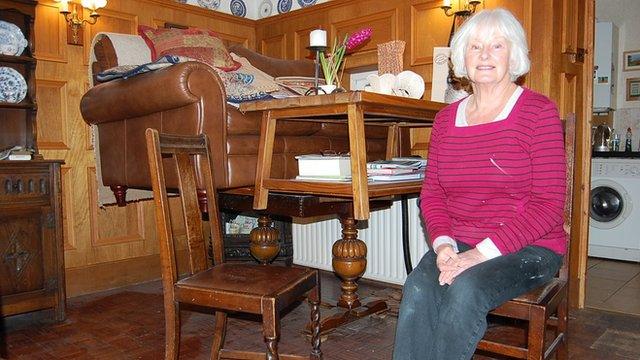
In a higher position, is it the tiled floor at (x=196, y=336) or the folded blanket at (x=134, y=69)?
the folded blanket at (x=134, y=69)

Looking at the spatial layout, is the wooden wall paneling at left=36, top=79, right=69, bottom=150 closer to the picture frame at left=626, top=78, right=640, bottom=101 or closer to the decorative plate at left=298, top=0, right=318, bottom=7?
the decorative plate at left=298, top=0, right=318, bottom=7

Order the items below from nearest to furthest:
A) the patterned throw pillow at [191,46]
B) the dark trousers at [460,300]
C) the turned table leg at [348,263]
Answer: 1. the dark trousers at [460,300]
2. the turned table leg at [348,263]
3. the patterned throw pillow at [191,46]

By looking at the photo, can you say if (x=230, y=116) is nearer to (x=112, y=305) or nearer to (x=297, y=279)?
(x=297, y=279)

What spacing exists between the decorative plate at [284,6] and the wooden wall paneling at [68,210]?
5.75 ft

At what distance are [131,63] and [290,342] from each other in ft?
4.66

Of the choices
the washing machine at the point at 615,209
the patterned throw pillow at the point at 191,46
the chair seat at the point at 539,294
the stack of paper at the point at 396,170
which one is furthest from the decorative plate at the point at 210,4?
the washing machine at the point at 615,209

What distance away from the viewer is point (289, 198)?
5.90 ft

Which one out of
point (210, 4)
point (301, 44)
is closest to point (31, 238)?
point (210, 4)

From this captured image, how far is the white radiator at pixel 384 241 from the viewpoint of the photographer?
268 cm

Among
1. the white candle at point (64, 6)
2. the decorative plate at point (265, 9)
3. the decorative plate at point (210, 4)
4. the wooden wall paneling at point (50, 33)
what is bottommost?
the wooden wall paneling at point (50, 33)

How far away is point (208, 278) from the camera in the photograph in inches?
58.2

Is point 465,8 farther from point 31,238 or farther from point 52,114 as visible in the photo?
point 31,238

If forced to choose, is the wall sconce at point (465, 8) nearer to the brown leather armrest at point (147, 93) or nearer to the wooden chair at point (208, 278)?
the brown leather armrest at point (147, 93)

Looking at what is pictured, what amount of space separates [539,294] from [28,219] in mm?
2077
